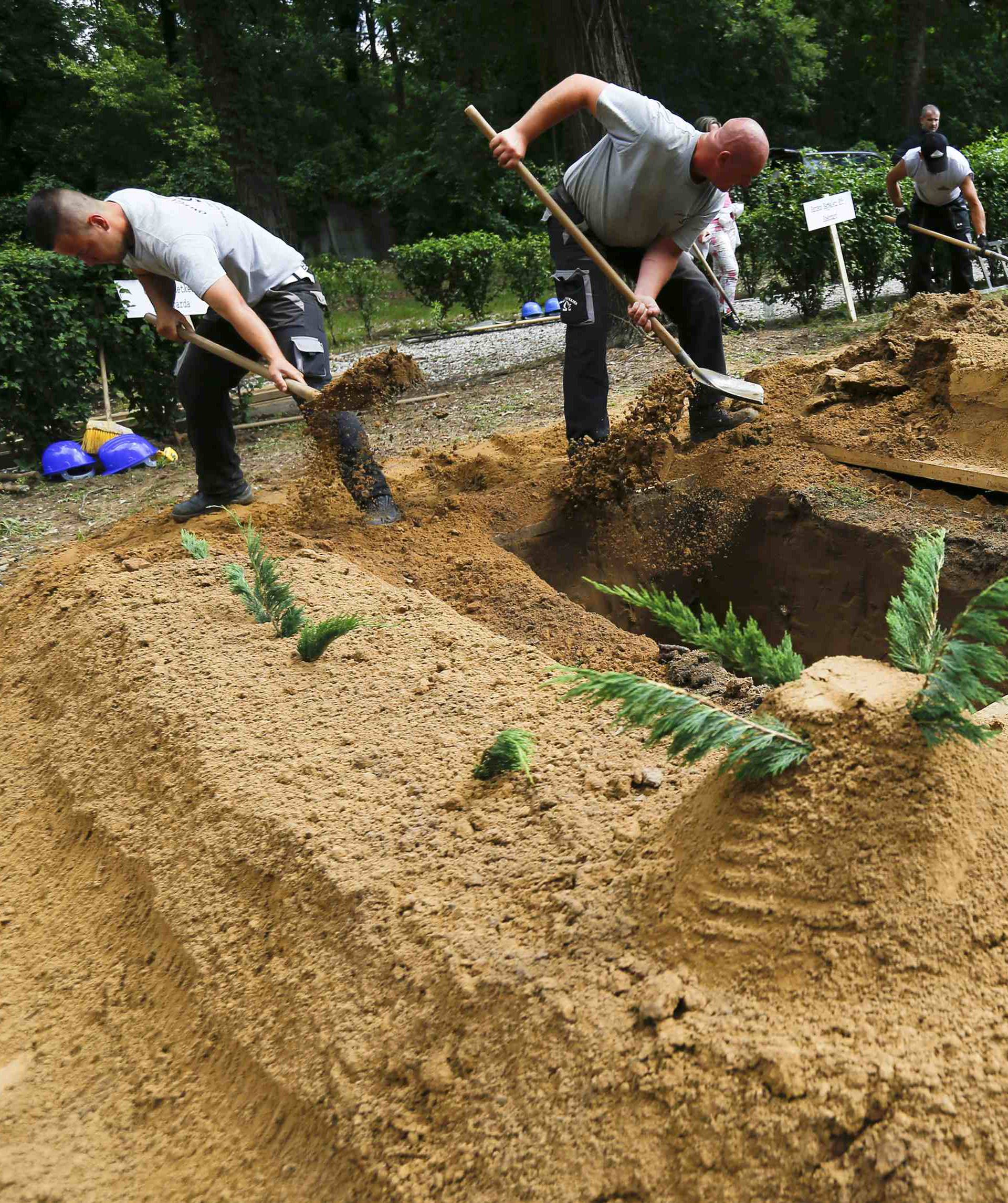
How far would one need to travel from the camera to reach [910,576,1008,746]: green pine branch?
1.44 m

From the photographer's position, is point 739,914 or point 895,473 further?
point 895,473

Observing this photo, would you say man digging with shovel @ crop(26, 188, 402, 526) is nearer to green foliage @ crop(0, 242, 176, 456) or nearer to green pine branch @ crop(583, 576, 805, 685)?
green pine branch @ crop(583, 576, 805, 685)

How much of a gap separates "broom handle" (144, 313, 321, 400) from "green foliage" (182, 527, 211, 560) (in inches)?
30.0

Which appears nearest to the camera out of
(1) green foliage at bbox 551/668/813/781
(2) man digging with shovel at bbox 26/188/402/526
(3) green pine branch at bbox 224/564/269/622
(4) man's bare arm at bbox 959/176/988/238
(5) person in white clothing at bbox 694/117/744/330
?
(1) green foliage at bbox 551/668/813/781

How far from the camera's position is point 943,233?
987cm

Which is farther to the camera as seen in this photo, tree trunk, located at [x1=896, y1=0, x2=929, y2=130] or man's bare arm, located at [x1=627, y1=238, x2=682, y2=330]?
tree trunk, located at [x1=896, y1=0, x2=929, y2=130]

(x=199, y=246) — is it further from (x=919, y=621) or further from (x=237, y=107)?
(x=237, y=107)

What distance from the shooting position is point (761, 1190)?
1.29 metres

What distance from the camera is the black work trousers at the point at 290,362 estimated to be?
4.38 m

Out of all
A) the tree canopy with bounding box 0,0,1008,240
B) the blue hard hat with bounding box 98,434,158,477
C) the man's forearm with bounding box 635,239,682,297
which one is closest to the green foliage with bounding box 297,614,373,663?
the man's forearm with bounding box 635,239,682,297

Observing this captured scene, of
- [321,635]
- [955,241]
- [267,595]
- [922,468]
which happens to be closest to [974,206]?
[955,241]

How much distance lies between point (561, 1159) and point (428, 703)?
1.39m

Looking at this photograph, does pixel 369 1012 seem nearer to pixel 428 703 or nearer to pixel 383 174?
pixel 428 703

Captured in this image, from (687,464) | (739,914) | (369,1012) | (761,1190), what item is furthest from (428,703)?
(687,464)
